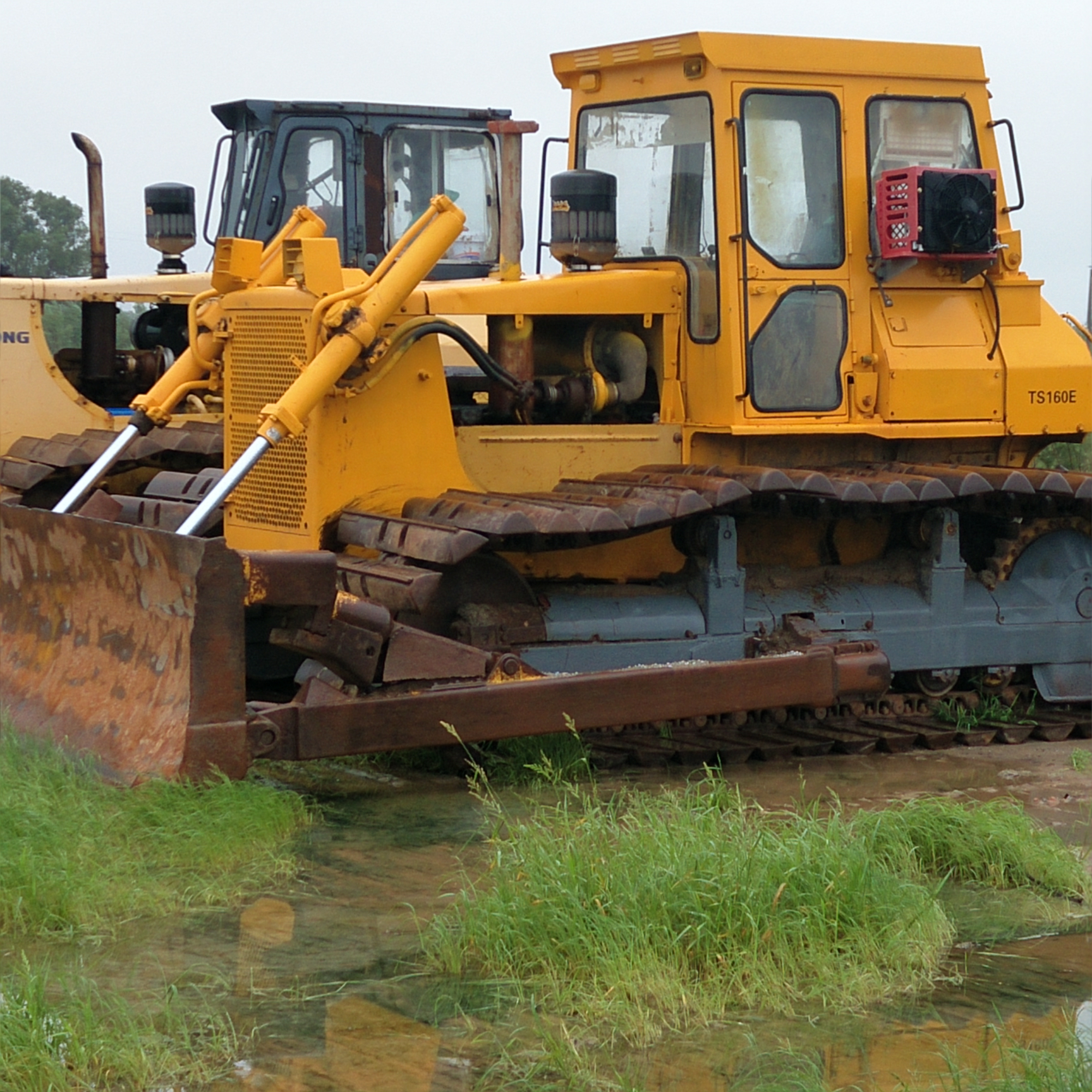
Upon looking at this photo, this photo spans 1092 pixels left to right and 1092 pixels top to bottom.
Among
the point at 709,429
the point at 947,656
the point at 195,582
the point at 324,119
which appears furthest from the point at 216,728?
the point at 324,119

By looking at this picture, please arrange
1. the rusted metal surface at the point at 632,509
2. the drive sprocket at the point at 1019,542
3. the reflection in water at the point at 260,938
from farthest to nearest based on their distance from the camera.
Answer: the drive sprocket at the point at 1019,542, the rusted metal surface at the point at 632,509, the reflection in water at the point at 260,938

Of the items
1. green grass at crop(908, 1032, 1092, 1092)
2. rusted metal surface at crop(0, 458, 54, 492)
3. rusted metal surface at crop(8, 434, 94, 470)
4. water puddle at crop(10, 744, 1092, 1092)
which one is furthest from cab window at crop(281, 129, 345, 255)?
green grass at crop(908, 1032, 1092, 1092)

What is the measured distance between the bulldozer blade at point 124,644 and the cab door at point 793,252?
9.43 ft

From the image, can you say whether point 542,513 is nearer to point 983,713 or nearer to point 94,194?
point 983,713

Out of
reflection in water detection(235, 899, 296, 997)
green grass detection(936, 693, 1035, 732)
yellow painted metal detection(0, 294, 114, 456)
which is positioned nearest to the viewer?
reflection in water detection(235, 899, 296, 997)

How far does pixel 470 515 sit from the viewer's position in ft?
23.0

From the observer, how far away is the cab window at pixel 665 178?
26.5 ft

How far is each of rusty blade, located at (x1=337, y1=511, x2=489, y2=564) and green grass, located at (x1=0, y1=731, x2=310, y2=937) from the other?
1051mm

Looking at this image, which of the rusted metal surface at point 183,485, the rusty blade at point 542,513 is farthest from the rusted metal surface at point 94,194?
the rusty blade at point 542,513

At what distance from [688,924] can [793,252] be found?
4.13m

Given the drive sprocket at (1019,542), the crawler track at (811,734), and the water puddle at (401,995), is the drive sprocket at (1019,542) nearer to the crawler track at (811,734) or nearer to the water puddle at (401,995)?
the crawler track at (811,734)

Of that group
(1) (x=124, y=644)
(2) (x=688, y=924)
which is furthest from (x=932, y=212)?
(2) (x=688, y=924)

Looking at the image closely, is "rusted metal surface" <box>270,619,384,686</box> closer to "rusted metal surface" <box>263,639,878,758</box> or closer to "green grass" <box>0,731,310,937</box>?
"rusted metal surface" <box>263,639,878,758</box>

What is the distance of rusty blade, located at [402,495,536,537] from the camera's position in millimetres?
6816
